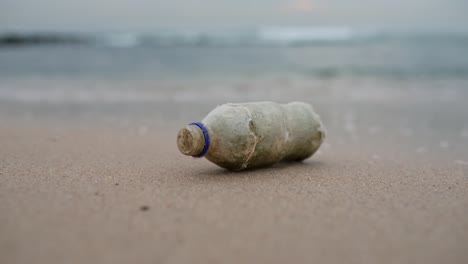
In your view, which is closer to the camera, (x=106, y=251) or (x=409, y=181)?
(x=106, y=251)

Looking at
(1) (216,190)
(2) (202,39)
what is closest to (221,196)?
(1) (216,190)

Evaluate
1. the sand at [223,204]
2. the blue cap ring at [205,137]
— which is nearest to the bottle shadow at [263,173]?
the sand at [223,204]

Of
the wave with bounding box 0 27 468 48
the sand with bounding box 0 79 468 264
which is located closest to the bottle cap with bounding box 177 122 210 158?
the sand with bounding box 0 79 468 264

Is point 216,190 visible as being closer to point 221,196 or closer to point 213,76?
point 221,196

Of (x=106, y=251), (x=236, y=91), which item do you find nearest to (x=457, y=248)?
(x=106, y=251)

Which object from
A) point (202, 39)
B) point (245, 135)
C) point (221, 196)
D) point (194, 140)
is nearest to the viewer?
point (221, 196)

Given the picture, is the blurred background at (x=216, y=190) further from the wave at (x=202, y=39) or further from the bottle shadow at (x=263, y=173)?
the wave at (x=202, y=39)

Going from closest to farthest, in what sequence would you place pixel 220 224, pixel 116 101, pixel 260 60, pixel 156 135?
pixel 220 224, pixel 156 135, pixel 116 101, pixel 260 60

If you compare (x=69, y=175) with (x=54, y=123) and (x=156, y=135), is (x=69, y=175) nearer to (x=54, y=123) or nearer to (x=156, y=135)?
(x=156, y=135)
